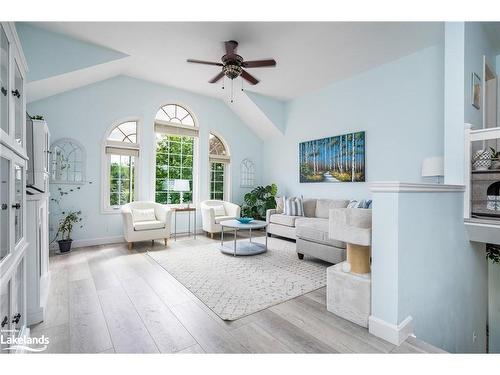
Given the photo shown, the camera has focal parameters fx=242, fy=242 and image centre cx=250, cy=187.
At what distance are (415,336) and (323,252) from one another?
1.50m

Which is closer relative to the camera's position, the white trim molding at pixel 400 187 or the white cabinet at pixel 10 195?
the white cabinet at pixel 10 195

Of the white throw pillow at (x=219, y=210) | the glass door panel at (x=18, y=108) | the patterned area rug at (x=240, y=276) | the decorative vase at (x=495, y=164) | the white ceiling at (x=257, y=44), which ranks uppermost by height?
the white ceiling at (x=257, y=44)

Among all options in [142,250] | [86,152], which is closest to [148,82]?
[86,152]

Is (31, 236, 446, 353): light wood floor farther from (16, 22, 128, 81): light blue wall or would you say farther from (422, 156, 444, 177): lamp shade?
(16, 22, 128, 81): light blue wall

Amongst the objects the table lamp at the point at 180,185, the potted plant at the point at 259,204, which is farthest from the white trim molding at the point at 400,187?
the potted plant at the point at 259,204

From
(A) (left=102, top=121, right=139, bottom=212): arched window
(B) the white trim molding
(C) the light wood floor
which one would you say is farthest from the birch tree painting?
(A) (left=102, top=121, right=139, bottom=212): arched window

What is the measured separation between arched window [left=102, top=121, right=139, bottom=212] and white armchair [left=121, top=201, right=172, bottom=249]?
47 centimetres

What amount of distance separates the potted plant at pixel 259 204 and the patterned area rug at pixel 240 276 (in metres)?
1.70

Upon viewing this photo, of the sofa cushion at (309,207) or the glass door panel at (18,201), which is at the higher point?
the glass door panel at (18,201)

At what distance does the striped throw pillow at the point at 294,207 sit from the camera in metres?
4.98

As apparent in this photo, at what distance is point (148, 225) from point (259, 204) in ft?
9.18

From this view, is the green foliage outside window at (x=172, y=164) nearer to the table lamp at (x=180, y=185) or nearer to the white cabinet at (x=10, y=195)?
the table lamp at (x=180, y=185)

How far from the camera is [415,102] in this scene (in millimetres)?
3844

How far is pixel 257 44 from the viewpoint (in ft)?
11.7
